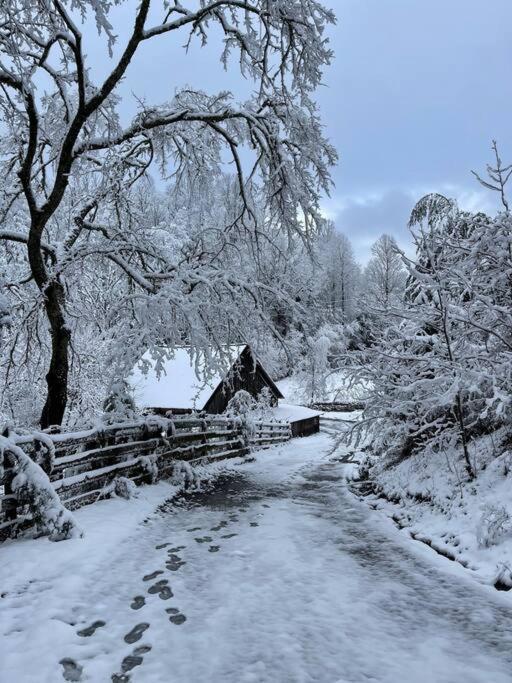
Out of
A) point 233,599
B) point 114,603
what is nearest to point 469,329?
point 233,599

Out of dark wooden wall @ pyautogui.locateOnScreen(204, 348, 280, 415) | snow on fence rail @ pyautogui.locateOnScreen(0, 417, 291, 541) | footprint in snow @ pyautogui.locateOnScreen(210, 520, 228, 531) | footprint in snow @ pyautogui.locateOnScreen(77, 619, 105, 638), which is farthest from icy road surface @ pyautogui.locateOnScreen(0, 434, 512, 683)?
dark wooden wall @ pyautogui.locateOnScreen(204, 348, 280, 415)

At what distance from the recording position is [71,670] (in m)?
3.01

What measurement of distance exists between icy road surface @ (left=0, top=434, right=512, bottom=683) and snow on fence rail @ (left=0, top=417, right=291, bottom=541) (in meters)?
0.77

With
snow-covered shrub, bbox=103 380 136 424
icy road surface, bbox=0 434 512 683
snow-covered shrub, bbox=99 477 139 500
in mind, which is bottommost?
icy road surface, bbox=0 434 512 683

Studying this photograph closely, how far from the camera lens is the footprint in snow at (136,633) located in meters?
3.38

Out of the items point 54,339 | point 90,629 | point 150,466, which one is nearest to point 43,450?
point 90,629

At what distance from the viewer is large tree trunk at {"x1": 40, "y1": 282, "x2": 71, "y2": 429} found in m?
9.27

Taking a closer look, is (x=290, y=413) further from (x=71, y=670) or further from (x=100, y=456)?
(x=71, y=670)

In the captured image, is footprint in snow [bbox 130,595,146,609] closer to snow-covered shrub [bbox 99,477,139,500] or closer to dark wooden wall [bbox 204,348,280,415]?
snow-covered shrub [bbox 99,477,139,500]

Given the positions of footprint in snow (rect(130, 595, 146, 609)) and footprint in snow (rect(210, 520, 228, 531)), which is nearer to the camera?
footprint in snow (rect(130, 595, 146, 609))

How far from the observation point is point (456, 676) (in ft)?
9.79

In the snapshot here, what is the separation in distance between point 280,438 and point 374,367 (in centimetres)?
1726

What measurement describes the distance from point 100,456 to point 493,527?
18.0 ft

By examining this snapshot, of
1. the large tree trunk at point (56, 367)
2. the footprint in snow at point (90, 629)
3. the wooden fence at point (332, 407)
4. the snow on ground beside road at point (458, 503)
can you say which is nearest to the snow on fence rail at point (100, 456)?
the large tree trunk at point (56, 367)
